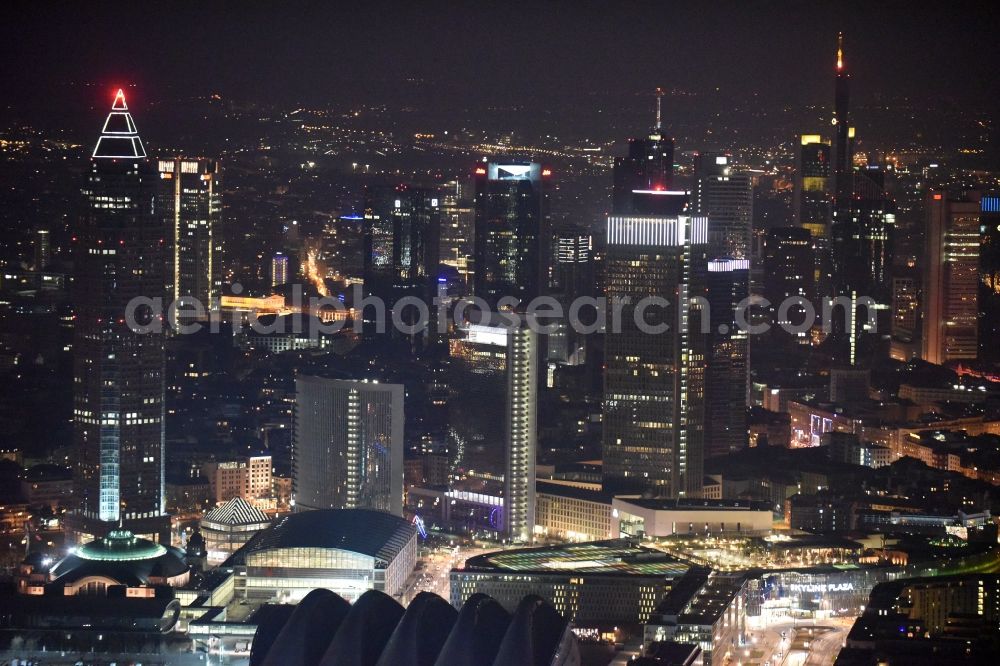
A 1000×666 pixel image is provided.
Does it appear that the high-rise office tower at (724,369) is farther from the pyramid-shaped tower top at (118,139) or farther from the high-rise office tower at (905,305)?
the pyramid-shaped tower top at (118,139)

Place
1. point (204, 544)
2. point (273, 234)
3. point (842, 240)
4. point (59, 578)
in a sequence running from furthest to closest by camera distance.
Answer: point (842, 240)
point (273, 234)
point (204, 544)
point (59, 578)

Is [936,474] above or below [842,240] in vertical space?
below

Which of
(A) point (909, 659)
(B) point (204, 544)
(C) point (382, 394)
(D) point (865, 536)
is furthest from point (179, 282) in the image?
(A) point (909, 659)

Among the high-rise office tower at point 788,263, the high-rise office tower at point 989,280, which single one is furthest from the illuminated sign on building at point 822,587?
the high-rise office tower at point 788,263

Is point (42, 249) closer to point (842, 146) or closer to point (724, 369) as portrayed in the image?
point (724, 369)

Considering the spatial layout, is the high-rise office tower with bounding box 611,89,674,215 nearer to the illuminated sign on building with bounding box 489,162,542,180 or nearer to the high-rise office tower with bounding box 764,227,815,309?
the illuminated sign on building with bounding box 489,162,542,180

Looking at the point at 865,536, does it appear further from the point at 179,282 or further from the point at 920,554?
the point at 179,282

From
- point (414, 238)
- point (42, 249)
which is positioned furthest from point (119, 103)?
point (414, 238)
